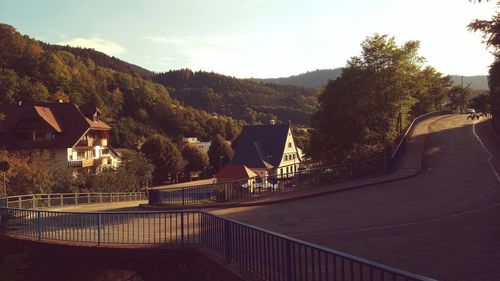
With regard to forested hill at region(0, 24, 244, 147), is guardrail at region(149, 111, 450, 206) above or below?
below

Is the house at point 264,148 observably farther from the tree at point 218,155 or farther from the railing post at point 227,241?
the railing post at point 227,241

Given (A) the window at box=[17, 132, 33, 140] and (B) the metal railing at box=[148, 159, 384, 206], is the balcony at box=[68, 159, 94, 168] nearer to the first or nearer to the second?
(A) the window at box=[17, 132, 33, 140]

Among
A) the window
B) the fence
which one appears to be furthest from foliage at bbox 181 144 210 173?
the fence

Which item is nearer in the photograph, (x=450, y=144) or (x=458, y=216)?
(x=458, y=216)

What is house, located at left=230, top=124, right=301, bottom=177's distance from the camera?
2805 inches

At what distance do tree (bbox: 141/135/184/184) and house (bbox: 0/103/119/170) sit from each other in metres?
21.4

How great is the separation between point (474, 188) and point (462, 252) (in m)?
9.14

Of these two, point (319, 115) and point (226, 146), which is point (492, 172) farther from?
point (226, 146)

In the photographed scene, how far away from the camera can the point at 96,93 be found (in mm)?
113500

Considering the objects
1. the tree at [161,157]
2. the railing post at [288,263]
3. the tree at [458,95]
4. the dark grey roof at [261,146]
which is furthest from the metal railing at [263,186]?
the tree at [161,157]

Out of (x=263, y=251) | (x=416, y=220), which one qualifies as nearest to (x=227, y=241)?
(x=263, y=251)

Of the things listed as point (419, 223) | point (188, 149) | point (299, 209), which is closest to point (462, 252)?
point (419, 223)

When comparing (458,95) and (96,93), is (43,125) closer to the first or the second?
(96,93)

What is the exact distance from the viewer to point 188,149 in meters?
93.1
